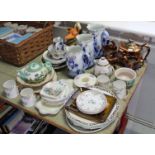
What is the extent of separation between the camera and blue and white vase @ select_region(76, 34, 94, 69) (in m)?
0.92

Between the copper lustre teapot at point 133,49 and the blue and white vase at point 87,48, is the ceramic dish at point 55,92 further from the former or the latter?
the copper lustre teapot at point 133,49

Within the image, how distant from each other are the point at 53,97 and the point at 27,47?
0.33 metres

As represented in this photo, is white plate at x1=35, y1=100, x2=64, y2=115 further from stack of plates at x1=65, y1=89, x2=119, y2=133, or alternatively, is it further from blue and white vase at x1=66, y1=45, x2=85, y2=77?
blue and white vase at x1=66, y1=45, x2=85, y2=77

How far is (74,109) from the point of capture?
0.78 meters

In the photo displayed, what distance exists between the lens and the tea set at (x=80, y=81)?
2.55ft

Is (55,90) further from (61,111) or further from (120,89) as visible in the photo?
(120,89)

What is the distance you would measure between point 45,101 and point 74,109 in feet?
0.38

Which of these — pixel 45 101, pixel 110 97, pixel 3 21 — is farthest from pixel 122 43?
pixel 3 21

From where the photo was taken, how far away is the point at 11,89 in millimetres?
854

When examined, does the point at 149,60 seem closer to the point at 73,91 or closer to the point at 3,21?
the point at 73,91

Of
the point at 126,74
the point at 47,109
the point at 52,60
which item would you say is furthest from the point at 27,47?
the point at 126,74

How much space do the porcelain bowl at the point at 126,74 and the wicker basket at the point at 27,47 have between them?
1.34ft

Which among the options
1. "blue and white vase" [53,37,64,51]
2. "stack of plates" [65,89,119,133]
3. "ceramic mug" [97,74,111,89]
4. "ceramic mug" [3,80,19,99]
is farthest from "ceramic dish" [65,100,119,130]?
"blue and white vase" [53,37,64,51]

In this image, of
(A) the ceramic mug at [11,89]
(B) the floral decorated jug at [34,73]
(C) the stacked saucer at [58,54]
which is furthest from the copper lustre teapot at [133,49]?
(A) the ceramic mug at [11,89]
